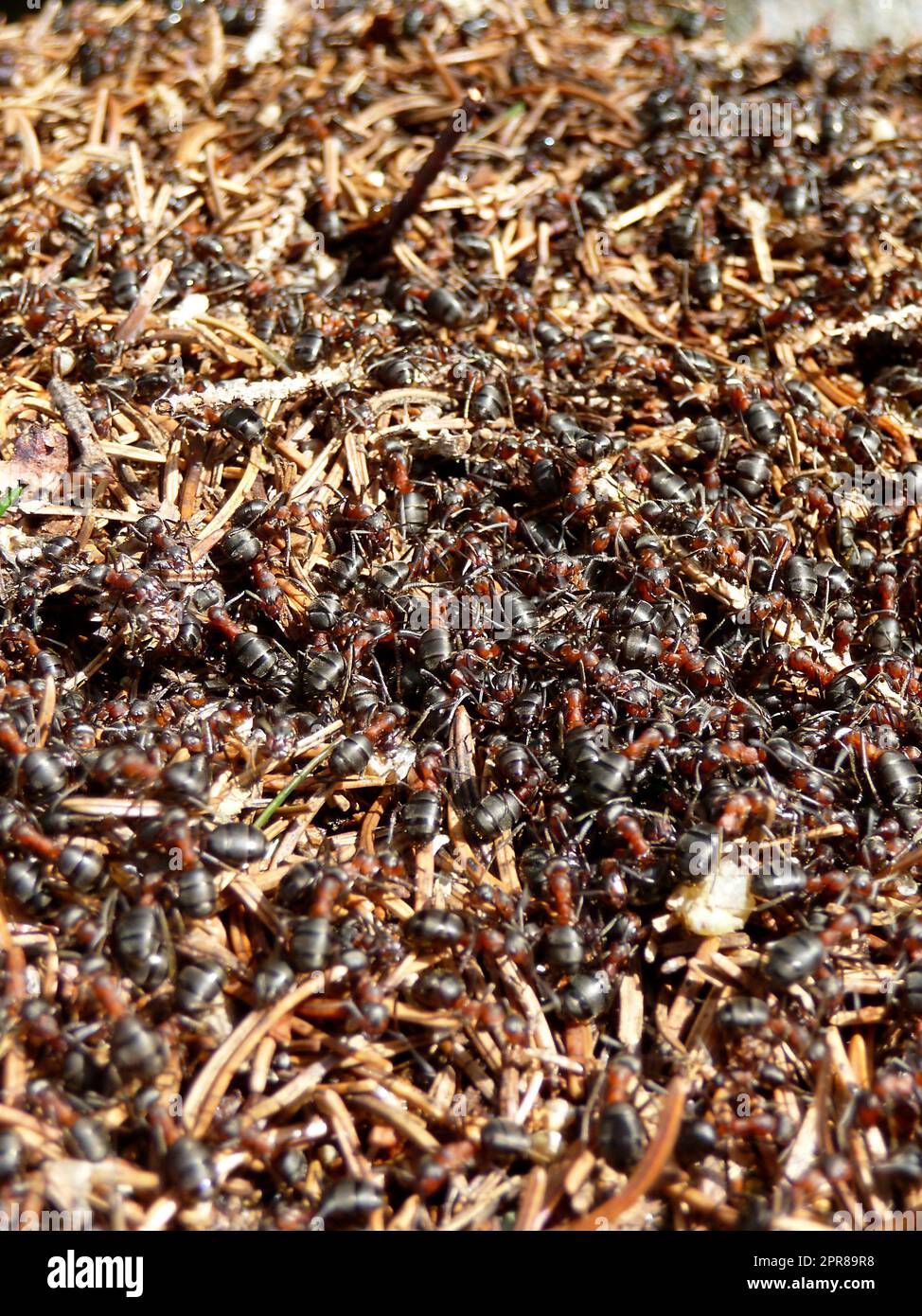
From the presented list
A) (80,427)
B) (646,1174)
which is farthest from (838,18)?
(646,1174)

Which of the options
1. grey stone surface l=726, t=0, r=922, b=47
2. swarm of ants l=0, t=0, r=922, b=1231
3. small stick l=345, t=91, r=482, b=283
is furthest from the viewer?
grey stone surface l=726, t=0, r=922, b=47

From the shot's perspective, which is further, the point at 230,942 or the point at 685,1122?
the point at 230,942

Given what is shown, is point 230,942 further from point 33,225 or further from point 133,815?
point 33,225

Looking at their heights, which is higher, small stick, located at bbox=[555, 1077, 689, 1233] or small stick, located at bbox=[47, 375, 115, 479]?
small stick, located at bbox=[47, 375, 115, 479]

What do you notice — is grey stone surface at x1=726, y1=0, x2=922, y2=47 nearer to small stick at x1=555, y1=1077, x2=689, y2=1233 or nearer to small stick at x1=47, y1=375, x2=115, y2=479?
small stick at x1=47, y1=375, x2=115, y2=479

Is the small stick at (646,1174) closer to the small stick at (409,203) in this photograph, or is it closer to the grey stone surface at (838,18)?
the small stick at (409,203)

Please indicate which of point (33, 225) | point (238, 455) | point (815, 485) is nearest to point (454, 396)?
point (238, 455)

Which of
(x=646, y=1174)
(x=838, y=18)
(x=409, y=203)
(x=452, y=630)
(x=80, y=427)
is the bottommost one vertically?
(x=646, y=1174)

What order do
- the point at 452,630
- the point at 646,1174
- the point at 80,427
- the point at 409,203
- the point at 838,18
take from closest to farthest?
the point at 646,1174 → the point at 452,630 → the point at 80,427 → the point at 409,203 → the point at 838,18

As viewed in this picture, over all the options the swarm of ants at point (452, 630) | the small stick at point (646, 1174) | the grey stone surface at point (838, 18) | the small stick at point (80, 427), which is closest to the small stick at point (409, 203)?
the swarm of ants at point (452, 630)

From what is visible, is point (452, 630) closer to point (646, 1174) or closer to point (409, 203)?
point (646, 1174)

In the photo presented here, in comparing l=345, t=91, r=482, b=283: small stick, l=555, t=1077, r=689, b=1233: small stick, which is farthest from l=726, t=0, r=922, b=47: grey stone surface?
l=555, t=1077, r=689, b=1233: small stick
